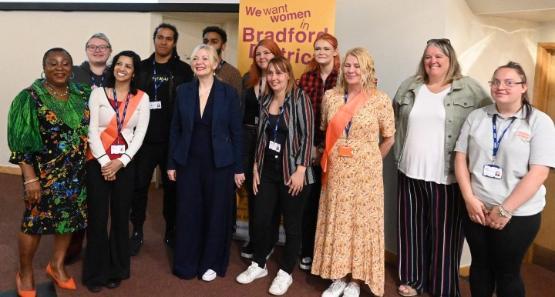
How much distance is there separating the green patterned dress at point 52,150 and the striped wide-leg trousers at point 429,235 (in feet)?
6.61

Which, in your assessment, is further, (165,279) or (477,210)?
(165,279)

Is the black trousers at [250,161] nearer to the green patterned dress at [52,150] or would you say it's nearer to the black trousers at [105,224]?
the black trousers at [105,224]

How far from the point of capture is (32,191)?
262cm

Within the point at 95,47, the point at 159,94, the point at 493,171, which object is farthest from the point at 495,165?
the point at 95,47

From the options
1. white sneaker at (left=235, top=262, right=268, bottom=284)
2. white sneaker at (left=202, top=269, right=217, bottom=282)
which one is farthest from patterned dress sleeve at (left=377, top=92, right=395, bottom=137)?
white sneaker at (left=202, top=269, right=217, bottom=282)

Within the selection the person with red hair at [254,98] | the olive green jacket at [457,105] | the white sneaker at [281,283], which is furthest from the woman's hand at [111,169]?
the olive green jacket at [457,105]

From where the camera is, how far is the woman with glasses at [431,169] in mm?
2766

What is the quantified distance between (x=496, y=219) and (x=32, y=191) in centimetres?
246

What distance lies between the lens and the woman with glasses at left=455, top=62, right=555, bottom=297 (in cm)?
227

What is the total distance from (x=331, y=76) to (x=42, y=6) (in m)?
4.37

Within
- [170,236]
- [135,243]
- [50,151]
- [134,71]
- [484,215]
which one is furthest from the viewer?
[170,236]

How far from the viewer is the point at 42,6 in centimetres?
583

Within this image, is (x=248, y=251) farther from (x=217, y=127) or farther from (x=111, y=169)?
(x=111, y=169)

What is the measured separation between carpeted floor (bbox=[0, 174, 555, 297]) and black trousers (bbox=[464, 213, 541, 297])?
0.67 metres
